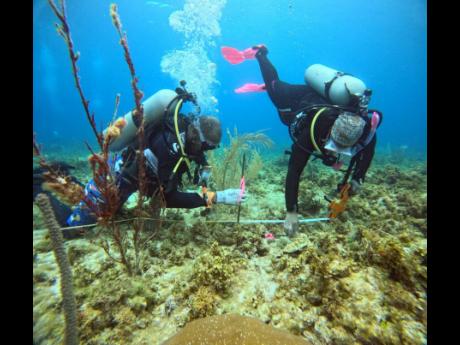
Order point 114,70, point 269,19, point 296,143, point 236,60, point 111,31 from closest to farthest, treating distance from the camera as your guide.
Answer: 1. point 296,143
2. point 236,60
3. point 269,19
4. point 111,31
5. point 114,70

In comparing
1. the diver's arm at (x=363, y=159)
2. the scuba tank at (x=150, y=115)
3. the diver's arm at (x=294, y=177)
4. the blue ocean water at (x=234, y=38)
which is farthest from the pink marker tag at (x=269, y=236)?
the blue ocean water at (x=234, y=38)

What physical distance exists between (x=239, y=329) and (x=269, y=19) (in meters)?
58.8

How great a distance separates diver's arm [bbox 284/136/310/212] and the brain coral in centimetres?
239

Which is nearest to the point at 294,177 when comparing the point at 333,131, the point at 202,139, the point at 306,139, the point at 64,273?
the point at 306,139

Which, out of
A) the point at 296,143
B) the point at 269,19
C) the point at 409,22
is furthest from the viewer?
the point at 269,19

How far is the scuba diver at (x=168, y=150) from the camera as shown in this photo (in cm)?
365

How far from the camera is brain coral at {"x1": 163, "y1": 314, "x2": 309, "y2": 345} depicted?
5.53ft

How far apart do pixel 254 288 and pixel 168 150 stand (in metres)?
2.40

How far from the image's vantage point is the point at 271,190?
7.58 metres

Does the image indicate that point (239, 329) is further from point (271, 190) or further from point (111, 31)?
point (111, 31)

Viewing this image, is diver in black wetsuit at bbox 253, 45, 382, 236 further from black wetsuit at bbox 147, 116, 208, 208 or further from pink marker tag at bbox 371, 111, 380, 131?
black wetsuit at bbox 147, 116, 208, 208
